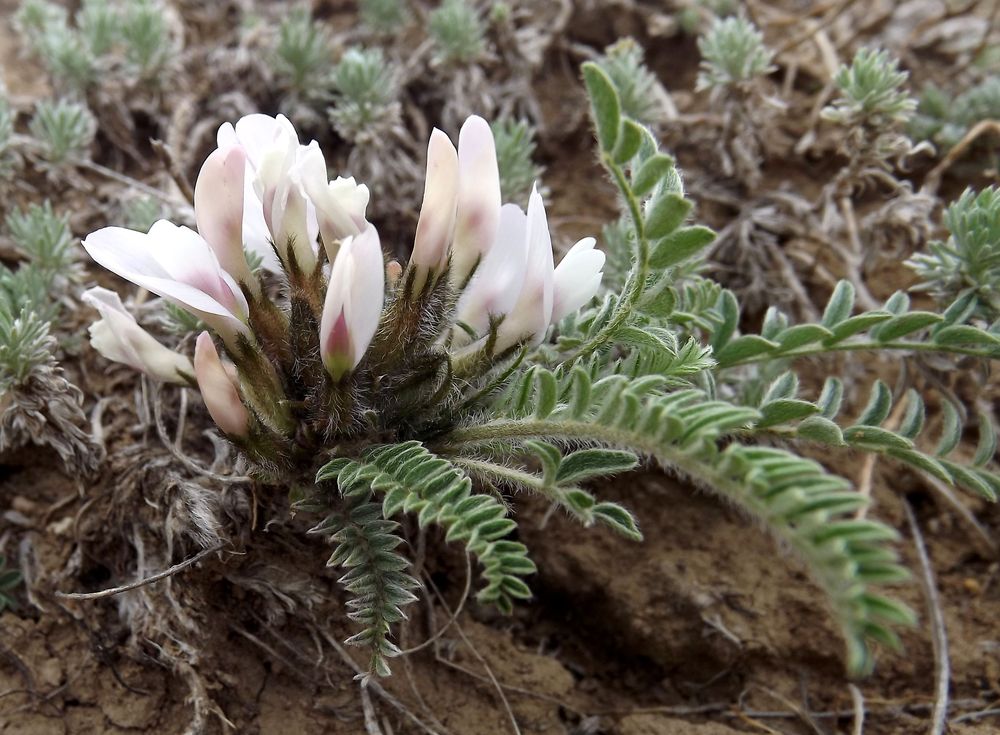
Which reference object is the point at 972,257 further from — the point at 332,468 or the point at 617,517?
the point at 332,468

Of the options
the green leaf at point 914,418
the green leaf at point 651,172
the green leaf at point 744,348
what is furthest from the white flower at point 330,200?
the green leaf at point 914,418

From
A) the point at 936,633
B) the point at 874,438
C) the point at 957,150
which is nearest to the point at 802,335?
the point at 874,438

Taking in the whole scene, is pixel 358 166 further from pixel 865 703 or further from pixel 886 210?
pixel 865 703

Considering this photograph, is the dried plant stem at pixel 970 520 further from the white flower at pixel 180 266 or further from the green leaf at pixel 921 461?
the white flower at pixel 180 266

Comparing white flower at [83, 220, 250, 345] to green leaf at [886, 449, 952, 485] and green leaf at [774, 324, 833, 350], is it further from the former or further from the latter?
green leaf at [886, 449, 952, 485]

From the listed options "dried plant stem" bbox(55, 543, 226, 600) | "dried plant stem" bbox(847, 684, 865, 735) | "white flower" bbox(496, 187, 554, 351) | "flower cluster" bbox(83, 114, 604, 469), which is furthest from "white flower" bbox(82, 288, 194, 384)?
"dried plant stem" bbox(847, 684, 865, 735)

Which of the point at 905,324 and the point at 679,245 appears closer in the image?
the point at 679,245
